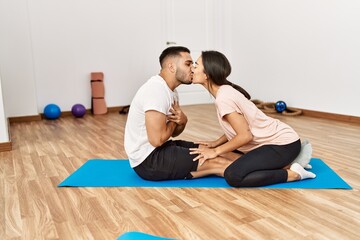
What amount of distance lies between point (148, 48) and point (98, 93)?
3.76ft

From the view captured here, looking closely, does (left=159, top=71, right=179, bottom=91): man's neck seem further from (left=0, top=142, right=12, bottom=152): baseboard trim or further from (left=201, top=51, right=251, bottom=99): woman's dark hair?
(left=0, top=142, right=12, bottom=152): baseboard trim

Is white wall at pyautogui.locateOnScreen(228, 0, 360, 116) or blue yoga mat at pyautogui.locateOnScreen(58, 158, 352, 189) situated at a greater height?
white wall at pyautogui.locateOnScreen(228, 0, 360, 116)

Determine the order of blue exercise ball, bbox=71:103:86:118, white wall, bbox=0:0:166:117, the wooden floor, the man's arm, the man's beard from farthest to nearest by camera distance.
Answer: blue exercise ball, bbox=71:103:86:118 < white wall, bbox=0:0:166:117 < the man's beard < the man's arm < the wooden floor

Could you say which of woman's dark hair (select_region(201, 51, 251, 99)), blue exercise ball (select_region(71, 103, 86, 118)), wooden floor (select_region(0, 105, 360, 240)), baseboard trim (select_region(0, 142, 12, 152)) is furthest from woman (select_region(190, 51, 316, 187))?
blue exercise ball (select_region(71, 103, 86, 118))

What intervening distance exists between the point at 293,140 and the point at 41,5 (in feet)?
14.0

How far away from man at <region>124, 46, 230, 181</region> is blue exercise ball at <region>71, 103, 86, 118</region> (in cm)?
314

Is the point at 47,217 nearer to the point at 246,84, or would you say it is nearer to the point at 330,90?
the point at 330,90

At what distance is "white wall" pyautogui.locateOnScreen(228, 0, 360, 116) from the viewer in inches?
163

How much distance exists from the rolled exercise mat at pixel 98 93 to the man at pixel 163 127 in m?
3.34

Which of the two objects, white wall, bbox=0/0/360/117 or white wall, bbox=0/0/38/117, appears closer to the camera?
white wall, bbox=0/0/360/117

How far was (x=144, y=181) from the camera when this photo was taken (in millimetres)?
2232

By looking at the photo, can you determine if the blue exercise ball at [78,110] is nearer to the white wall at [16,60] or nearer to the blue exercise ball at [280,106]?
the white wall at [16,60]

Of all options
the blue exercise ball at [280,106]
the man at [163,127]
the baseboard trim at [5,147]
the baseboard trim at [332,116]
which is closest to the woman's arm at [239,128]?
the man at [163,127]

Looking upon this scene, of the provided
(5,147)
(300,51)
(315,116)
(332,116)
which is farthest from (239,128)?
(300,51)
